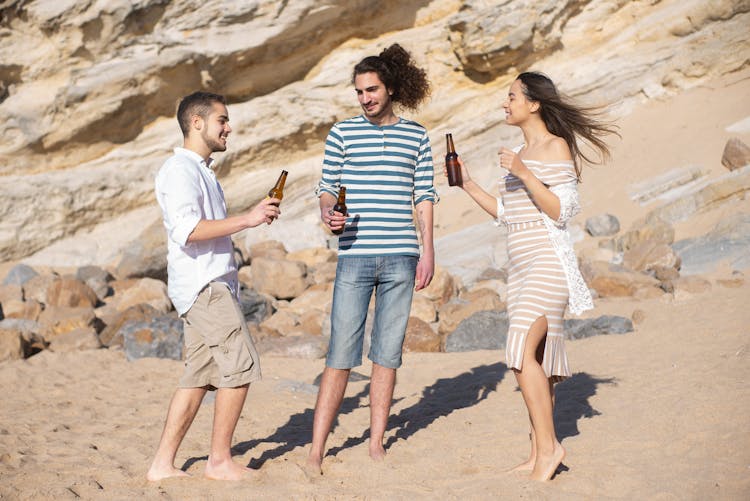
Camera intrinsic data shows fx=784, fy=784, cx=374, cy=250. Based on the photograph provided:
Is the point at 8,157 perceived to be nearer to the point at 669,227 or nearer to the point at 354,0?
the point at 354,0

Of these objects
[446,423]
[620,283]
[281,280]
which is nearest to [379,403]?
[446,423]

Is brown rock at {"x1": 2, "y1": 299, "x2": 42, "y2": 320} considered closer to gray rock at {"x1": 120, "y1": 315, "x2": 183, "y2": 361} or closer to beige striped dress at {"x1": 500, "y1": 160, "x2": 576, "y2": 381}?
gray rock at {"x1": 120, "y1": 315, "x2": 183, "y2": 361}

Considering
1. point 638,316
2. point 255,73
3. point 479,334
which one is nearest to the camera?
point 638,316

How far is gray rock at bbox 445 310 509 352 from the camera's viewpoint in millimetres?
7852

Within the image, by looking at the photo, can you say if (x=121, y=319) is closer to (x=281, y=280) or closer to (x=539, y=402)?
(x=281, y=280)

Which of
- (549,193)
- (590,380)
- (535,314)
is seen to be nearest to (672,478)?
(535,314)

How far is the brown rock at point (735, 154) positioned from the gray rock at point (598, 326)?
5566 mm

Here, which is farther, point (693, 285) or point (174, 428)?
point (693, 285)

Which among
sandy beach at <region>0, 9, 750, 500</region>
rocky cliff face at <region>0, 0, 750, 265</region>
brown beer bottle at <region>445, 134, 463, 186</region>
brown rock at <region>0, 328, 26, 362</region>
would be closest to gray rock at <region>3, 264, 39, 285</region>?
rocky cliff face at <region>0, 0, 750, 265</region>

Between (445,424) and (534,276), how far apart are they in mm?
1811

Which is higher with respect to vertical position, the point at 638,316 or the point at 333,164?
the point at 333,164

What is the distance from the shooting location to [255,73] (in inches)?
637

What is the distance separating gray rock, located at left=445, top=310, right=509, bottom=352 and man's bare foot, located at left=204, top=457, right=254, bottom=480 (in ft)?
13.7

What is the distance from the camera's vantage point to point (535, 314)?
3.83 meters
